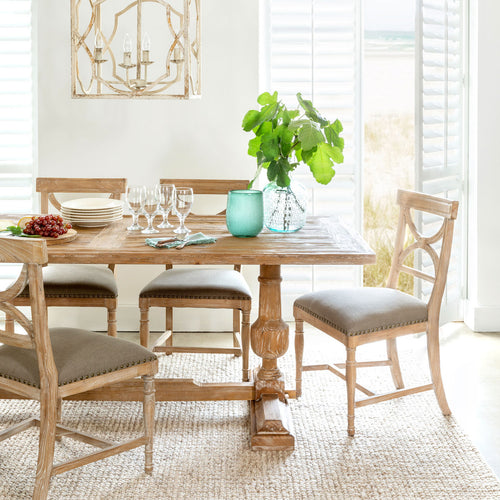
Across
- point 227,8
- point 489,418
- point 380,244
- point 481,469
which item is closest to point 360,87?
point 227,8

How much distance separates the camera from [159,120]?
4047mm

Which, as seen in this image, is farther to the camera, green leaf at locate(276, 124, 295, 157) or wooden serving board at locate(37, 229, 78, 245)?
green leaf at locate(276, 124, 295, 157)

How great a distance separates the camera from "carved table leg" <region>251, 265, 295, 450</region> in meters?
2.73

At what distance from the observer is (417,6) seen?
12.3 ft

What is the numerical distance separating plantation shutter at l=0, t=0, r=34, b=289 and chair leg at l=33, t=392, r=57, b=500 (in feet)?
7.16

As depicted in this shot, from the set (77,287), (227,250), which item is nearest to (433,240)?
(227,250)

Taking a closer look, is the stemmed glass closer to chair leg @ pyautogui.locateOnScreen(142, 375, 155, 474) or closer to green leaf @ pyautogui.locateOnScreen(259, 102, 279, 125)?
green leaf @ pyautogui.locateOnScreen(259, 102, 279, 125)

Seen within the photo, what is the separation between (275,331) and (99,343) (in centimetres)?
75

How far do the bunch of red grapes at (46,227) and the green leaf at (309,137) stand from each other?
2.97 ft

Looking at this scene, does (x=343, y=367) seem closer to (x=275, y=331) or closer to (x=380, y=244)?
(x=275, y=331)

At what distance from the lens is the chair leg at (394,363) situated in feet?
10.3

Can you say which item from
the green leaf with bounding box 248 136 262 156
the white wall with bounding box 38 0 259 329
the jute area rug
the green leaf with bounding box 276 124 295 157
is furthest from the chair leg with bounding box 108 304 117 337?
the white wall with bounding box 38 0 259 329

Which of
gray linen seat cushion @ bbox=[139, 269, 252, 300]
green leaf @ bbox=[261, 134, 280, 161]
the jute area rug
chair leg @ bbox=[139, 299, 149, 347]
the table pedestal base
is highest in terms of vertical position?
green leaf @ bbox=[261, 134, 280, 161]

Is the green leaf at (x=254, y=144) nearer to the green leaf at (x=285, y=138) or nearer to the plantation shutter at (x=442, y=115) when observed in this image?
the green leaf at (x=285, y=138)
